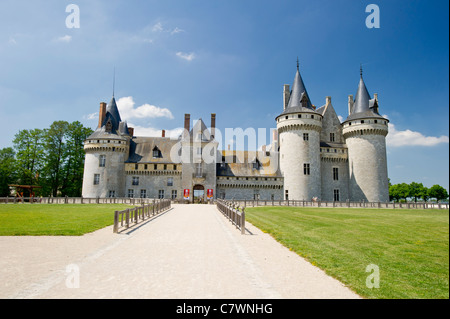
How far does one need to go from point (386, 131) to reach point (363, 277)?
44500mm

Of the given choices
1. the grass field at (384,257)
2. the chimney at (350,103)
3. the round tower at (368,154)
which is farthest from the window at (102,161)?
the chimney at (350,103)

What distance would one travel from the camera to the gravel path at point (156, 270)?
4.80 m

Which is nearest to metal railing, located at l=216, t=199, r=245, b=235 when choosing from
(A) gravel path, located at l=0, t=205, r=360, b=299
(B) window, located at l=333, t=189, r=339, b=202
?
(A) gravel path, located at l=0, t=205, r=360, b=299

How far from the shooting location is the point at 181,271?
6113 millimetres

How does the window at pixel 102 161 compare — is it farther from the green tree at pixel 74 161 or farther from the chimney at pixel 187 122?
the chimney at pixel 187 122

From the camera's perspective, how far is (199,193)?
46.2m

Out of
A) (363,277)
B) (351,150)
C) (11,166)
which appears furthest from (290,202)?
(11,166)

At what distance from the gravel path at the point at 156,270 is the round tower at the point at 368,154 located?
125 ft

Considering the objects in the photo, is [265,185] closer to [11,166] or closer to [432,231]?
[432,231]

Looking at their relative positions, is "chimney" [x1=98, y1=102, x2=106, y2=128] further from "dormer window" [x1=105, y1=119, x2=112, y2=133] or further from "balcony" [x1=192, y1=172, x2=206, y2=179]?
"balcony" [x1=192, y1=172, x2=206, y2=179]

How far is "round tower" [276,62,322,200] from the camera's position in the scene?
137ft

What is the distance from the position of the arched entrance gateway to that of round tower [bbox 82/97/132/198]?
37.5 ft

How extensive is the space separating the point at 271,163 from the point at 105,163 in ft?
88.1
